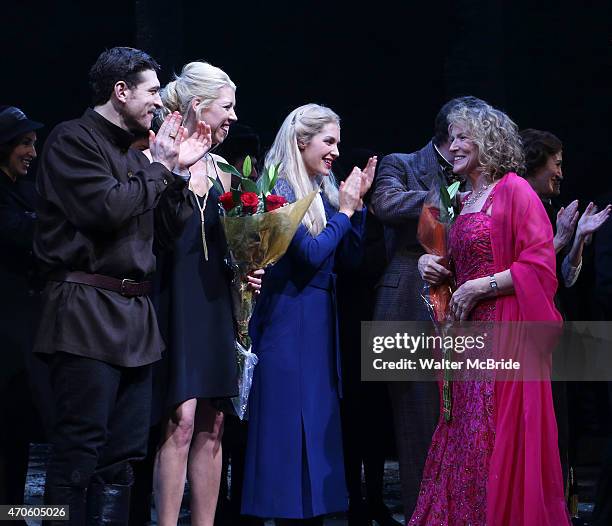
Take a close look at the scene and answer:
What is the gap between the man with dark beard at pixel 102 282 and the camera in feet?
12.7

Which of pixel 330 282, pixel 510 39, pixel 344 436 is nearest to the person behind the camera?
pixel 330 282

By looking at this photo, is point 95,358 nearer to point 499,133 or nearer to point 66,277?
point 66,277

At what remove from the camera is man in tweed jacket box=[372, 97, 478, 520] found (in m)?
5.08

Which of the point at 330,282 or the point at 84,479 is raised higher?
the point at 330,282

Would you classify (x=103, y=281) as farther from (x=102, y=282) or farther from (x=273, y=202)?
(x=273, y=202)

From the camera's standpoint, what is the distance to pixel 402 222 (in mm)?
5168

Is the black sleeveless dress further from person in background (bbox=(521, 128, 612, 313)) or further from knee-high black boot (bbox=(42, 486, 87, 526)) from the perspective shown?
person in background (bbox=(521, 128, 612, 313))

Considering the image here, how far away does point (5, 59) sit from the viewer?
843 centimetres

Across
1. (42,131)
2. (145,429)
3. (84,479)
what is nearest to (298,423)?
(145,429)

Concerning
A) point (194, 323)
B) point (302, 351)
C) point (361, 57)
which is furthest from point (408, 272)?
point (361, 57)

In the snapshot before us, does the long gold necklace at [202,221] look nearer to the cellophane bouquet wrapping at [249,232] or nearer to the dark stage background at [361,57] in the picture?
the cellophane bouquet wrapping at [249,232]

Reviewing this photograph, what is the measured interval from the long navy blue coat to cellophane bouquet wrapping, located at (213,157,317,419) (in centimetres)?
18

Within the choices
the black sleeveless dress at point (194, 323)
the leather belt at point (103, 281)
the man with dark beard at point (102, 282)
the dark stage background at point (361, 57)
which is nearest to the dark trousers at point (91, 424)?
the man with dark beard at point (102, 282)

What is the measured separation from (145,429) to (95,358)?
1.14 feet
